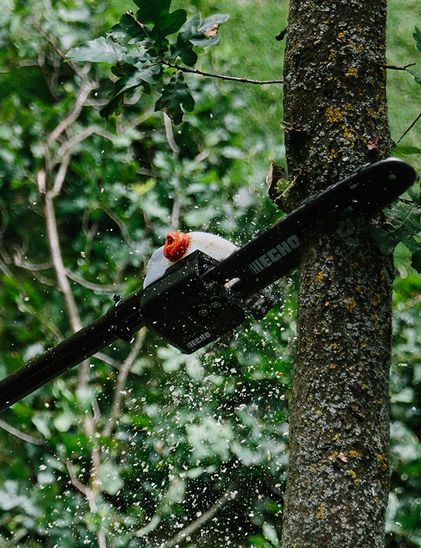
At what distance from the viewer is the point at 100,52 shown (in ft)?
3.89

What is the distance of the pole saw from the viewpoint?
90cm

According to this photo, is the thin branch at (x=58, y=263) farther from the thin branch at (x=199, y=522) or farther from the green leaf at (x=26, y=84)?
the thin branch at (x=199, y=522)

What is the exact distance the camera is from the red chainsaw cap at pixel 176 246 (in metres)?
1.11

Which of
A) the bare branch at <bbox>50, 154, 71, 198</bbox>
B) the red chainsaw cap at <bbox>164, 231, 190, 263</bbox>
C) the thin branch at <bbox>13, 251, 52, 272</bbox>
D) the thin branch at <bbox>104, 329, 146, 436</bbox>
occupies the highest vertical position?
the bare branch at <bbox>50, 154, 71, 198</bbox>

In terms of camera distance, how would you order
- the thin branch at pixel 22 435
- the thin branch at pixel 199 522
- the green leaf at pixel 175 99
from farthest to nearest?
the thin branch at pixel 22 435 → the thin branch at pixel 199 522 → the green leaf at pixel 175 99

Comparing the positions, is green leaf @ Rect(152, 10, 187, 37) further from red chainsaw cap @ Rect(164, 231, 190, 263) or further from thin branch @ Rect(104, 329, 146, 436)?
thin branch @ Rect(104, 329, 146, 436)

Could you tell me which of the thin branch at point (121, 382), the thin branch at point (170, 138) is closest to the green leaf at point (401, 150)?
the thin branch at point (121, 382)

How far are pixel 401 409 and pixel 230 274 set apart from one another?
4.99 ft

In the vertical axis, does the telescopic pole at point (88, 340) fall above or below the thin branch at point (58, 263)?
below

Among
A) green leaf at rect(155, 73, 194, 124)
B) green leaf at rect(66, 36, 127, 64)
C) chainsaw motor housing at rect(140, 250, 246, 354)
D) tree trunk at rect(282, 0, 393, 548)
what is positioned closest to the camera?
tree trunk at rect(282, 0, 393, 548)

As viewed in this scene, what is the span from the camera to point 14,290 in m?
2.78

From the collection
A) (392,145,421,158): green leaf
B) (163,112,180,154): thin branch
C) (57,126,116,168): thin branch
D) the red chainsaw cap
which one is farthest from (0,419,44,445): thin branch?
(392,145,421,158): green leaf

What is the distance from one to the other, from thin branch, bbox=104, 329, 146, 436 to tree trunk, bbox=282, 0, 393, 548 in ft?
6.09

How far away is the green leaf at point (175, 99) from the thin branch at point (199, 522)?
1552 mm
